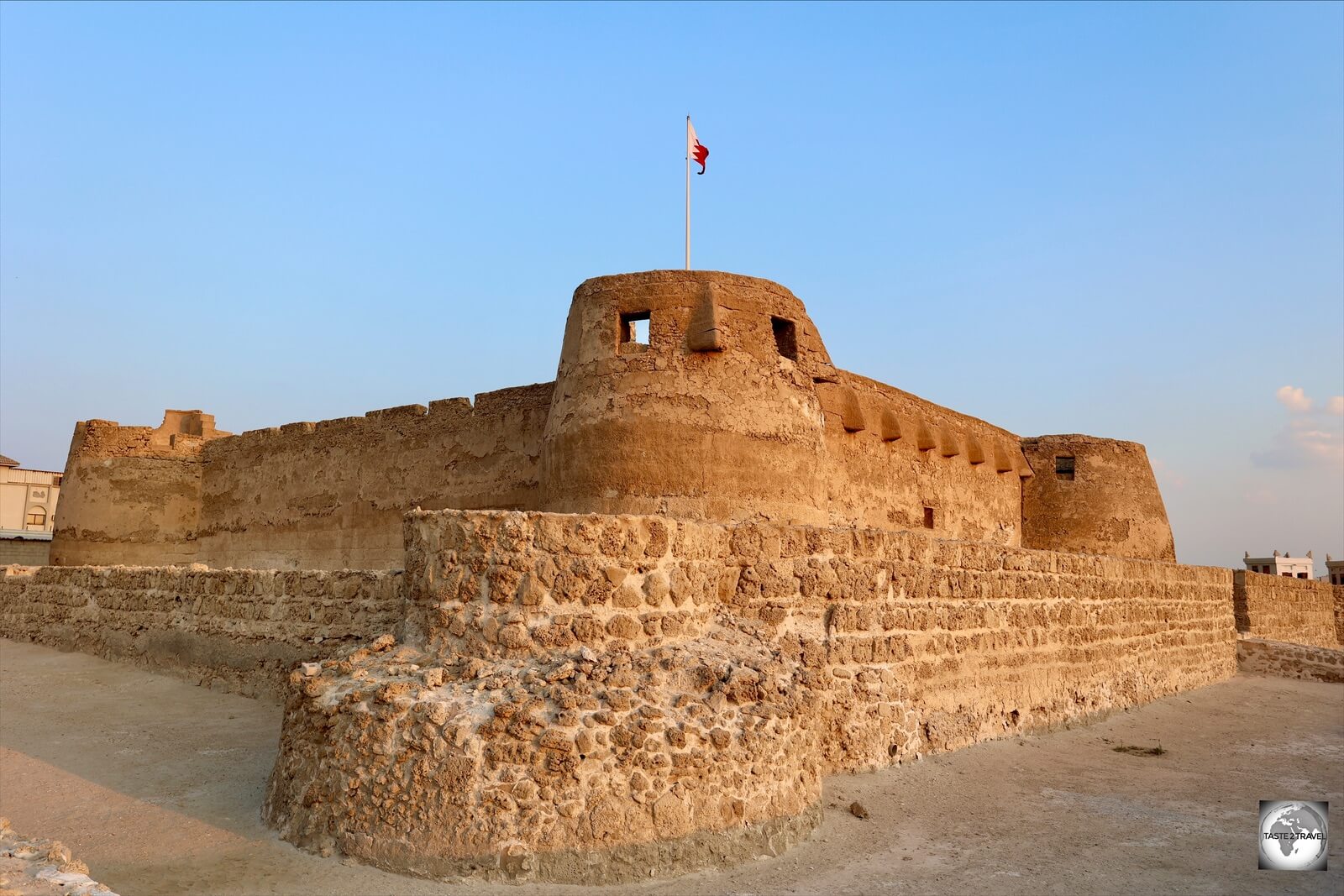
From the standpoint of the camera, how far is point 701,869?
445cm

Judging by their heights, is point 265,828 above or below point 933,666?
below

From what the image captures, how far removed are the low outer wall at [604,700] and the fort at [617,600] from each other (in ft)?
0.05

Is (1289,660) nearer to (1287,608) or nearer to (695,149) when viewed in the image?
(1287,608)

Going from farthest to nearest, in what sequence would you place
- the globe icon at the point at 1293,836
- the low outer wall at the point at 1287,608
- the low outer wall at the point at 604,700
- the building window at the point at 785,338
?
the low outer wall at the point at 1287,608 < the building window at the point at 785,338 < the globe icon at the point at 1293,836 < the low outer wall at the point at 604,700

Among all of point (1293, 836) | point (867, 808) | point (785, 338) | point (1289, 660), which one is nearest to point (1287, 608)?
point (1289, 660)

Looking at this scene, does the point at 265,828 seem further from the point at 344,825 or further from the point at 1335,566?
the point at 1335,566

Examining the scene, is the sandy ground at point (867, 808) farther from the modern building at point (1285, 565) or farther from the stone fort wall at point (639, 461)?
the modern building at point (1285, 565)

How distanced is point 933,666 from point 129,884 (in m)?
5.17

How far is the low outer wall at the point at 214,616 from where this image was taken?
297 inches

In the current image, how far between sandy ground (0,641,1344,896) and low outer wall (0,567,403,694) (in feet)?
1.11

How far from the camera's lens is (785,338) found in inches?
476

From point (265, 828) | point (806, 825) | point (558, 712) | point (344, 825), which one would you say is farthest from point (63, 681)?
point (806, 825)

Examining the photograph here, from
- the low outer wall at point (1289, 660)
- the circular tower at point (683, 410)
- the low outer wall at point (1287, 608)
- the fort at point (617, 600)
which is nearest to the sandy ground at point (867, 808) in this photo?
the fort at point (617, 600)

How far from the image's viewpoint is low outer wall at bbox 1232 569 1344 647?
17.7 meters
